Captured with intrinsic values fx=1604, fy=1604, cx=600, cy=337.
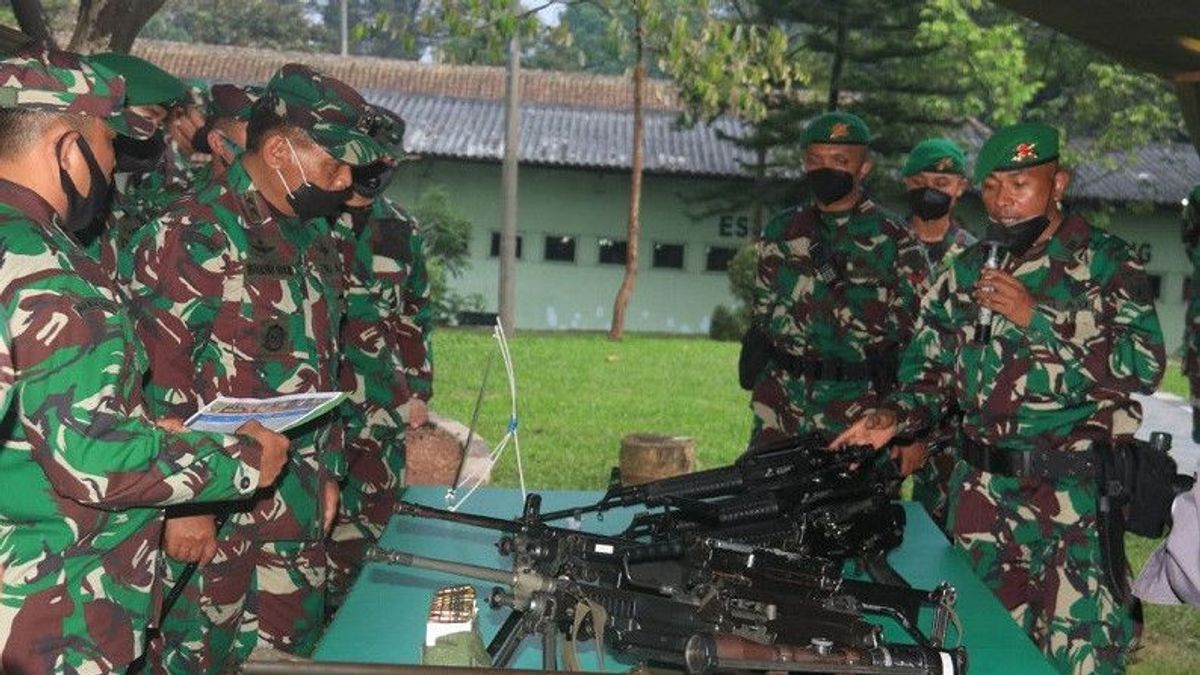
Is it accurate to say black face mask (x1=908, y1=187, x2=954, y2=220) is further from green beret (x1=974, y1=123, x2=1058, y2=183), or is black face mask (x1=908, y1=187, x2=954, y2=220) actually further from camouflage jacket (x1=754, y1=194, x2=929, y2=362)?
green beret (x1=974, y1=123, x2=1058, y2=183)

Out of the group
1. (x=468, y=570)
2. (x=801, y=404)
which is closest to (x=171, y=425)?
(x=468, y=570)

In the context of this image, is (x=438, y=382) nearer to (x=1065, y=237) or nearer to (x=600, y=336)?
(x=600, y=336)

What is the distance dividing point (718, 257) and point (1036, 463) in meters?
22.8

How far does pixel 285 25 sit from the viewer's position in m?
39.9

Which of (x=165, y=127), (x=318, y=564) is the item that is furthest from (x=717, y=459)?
(x=318, y=564)

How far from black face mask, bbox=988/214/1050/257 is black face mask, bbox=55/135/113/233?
8.81 feet

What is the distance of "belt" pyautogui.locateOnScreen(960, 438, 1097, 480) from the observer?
461 centimetres

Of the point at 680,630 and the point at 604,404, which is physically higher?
the point at 680,630

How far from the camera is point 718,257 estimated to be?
2739cm

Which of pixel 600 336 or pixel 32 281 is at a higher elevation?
pixel 32 281

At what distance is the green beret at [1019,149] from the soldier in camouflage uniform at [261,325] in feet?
5.84

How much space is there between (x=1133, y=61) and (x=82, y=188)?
554 cm

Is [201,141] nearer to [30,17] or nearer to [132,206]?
[132,206]

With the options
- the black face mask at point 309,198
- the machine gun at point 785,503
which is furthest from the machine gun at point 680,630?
the black face mask at point 309,198
